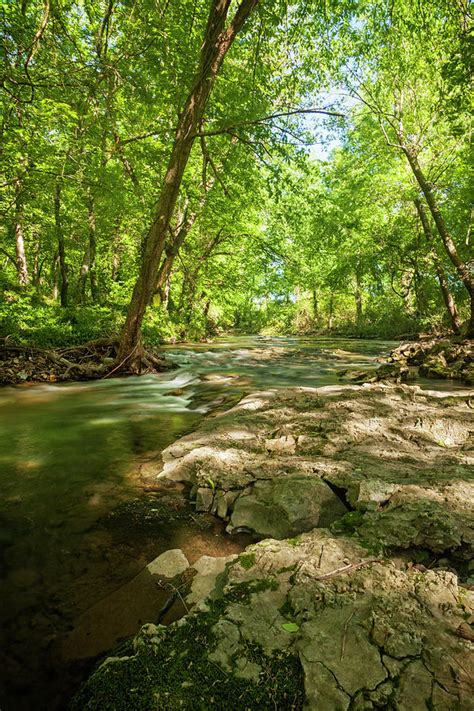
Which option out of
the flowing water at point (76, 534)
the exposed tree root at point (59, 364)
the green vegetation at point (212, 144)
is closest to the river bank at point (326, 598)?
the flowing water at point (76, 534)

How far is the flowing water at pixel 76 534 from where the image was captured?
5.28 feet

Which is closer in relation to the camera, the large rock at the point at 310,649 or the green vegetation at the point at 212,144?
the large rock at the point at 310,649

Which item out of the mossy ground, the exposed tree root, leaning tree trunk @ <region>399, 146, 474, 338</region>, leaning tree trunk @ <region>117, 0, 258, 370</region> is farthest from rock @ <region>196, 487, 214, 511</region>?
leaning tree trunk @ <region>399, 146, 474, 338</region>

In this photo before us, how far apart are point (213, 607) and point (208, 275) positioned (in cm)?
2297

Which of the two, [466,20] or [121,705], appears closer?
[121,705]

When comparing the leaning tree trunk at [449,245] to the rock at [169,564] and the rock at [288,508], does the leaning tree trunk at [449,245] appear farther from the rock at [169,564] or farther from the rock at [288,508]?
the rock at [169,564]

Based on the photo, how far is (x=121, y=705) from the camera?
1199 mm

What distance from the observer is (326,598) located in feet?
4.91

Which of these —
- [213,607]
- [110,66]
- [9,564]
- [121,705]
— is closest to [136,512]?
[9,564]

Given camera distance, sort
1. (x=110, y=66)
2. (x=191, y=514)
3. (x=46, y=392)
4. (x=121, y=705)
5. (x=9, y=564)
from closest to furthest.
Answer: (x=121, y=705) < (x=9, y=564) < (x=191, y=514) < (x=110, y=66) < (x=46, y=392)

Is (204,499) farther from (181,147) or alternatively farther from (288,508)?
(181,147)

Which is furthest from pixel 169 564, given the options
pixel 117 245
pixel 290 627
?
pixel 117 245

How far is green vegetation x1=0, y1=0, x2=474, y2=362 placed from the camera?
6.75 m

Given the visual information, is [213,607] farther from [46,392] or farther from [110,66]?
[46,392]
